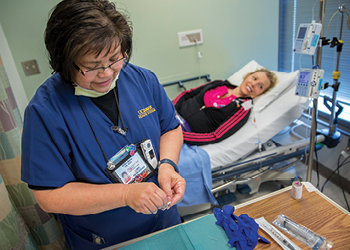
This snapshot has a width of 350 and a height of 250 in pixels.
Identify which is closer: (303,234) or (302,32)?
(303,234)

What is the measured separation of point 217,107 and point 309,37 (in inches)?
39.2

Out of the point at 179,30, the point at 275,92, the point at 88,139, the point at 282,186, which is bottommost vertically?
the point at 282,186

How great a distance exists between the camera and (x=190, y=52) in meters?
2.83

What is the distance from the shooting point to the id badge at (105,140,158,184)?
933 millimetres

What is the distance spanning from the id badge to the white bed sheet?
980 millimetres

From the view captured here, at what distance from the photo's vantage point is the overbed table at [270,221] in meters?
0.93

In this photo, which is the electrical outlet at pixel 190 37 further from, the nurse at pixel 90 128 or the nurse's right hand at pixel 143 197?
the nurse's right hand at pixel 143 197

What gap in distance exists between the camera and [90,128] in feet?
2.90

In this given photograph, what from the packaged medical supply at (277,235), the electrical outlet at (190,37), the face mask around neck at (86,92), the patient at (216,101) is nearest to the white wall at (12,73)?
the patient at (216,101)

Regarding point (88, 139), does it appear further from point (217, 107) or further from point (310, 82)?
point (217, 107)

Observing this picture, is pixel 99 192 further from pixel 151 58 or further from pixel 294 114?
pixel 151 58

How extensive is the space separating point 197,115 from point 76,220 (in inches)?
60.7

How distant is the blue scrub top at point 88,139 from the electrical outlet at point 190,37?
1799 millimetres

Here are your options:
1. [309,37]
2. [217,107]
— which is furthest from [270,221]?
[217,107]
